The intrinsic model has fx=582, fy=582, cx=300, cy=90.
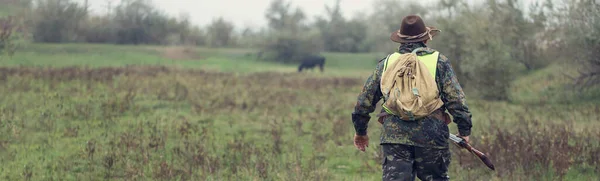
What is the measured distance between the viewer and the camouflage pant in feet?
15.6

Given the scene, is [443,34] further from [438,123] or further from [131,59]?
[131,59]

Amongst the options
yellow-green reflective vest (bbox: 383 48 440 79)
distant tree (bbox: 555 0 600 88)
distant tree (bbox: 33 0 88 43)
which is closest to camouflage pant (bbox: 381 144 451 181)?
yellow-green reflective vest (bbox: 383 48 440 79)

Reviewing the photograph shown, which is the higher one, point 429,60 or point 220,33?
point 429,60

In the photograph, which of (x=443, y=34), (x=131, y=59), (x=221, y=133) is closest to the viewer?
(x=221, y=133)

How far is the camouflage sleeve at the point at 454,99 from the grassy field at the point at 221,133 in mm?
2901

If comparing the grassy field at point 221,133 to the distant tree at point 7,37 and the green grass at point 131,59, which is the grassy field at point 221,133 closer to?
the distant tree at point 7,37

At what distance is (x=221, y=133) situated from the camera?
11.9 meters

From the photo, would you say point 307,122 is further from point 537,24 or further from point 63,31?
point 63,31

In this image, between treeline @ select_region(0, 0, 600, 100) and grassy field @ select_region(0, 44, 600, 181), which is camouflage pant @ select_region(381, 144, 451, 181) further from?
treeline @ select_region(0, 0, 600, 100)

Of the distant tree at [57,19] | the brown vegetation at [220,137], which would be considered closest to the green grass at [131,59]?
the distant tree at [57,19]

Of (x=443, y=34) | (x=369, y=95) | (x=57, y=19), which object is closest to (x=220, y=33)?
(x=57, y=19)

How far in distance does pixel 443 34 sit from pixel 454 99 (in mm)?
A: 20506

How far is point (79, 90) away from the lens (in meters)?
17.1

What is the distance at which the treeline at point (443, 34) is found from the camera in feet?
61.6
